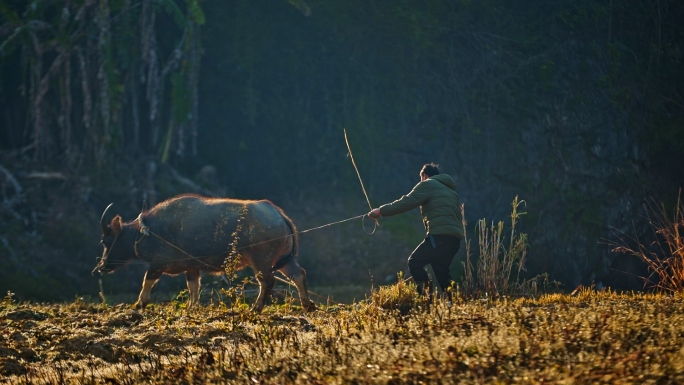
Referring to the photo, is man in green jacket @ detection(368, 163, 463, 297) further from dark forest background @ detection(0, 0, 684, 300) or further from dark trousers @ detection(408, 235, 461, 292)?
dark forest background @ detection(0, 0, 684, 300)

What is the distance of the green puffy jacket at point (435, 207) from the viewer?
10750mm

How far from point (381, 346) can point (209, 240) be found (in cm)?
797

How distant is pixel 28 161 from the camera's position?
22109 mm

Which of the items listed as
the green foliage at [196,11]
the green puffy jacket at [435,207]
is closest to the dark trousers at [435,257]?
the green puffy jacket at [435,207]

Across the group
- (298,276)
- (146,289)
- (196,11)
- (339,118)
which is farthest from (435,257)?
(339,118)

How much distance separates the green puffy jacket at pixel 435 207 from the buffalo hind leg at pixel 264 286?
287cm

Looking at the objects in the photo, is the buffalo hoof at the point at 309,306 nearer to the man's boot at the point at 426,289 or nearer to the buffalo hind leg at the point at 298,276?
the buffalo hind leg at the point at 298,276

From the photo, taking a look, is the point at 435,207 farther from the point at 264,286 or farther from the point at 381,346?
the point at 381,346

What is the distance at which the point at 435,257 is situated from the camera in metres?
10.8

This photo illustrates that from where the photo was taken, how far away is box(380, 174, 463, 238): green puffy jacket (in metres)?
10.8

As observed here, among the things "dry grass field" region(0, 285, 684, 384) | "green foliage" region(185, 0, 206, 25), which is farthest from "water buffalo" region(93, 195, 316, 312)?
"green foliage" region(185, 0, 206, 25)

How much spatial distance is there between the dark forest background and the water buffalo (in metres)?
5.36

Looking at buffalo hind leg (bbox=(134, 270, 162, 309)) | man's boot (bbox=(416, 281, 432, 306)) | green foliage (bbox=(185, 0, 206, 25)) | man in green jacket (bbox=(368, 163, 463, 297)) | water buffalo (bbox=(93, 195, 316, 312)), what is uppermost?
green foliage (bbox=(185, 0, 206, 25))

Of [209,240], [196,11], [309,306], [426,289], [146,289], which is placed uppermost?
[196,11]
